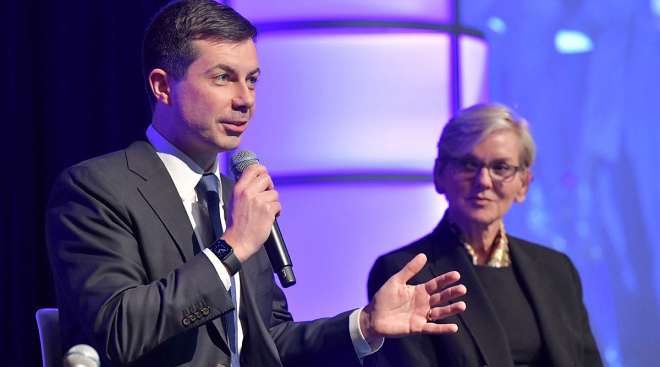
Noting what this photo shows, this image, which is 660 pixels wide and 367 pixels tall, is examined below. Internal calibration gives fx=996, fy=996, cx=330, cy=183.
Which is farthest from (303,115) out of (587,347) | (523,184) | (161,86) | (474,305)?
(161,86)

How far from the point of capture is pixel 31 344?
3.41 meters

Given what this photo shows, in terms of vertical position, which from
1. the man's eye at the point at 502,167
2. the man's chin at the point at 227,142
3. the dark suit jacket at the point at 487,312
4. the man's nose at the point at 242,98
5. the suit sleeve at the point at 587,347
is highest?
the man's nose at the point at 242,98

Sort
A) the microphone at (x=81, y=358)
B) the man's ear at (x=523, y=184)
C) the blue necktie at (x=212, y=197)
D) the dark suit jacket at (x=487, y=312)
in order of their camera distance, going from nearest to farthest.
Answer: the microphone at (x=81, y=358) → the blue necktie at (x=212, y=197) → the dark suit jacket at (x=487, y=312) → the man's ear at (x=523, y=184)

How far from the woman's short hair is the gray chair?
1441 mm

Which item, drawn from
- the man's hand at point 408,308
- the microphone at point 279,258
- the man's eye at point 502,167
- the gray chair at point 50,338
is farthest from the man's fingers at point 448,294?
the man's eye at point 502,167

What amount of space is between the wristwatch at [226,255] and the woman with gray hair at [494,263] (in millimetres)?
1103

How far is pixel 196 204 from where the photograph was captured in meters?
2.03

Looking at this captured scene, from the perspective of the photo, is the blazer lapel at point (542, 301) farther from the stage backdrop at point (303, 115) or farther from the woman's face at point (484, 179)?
the stage backdrop at point (303, 115)

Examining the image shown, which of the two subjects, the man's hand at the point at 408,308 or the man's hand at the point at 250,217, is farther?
the man's hand at the point at 408,308

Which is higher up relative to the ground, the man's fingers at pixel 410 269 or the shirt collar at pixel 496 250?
the man's fingers at pixel 410 269

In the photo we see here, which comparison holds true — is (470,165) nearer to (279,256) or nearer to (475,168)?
(475,168)

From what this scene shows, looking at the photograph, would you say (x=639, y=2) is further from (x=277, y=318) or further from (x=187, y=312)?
(x=187, y=312)

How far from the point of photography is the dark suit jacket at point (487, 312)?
2.80m

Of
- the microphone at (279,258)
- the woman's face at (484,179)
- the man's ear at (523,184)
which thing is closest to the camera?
the microphone at (279,258)
